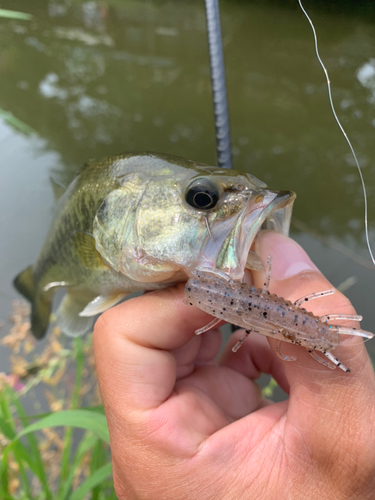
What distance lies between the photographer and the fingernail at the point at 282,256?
0.85m

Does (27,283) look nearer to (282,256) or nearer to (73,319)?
(73,319)

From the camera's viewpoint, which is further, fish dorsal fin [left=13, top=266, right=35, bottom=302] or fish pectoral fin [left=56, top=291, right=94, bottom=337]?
fish dorsal fin [left=13, top=266, right=35, bottom=302]

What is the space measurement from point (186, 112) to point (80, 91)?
1.78 meters

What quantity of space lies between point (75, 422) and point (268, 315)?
1021 millimetres

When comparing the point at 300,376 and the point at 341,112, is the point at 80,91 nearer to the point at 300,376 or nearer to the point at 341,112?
the point at 341,112

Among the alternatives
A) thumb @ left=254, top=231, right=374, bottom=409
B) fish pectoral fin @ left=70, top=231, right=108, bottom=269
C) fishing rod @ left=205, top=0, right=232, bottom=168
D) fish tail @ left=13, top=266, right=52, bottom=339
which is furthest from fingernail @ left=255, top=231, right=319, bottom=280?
fish tail @ left=13, top=266, right=52, bottom=339

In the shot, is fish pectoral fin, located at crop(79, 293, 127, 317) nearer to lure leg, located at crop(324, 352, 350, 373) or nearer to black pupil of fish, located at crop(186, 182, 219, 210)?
black pupil of fish, located at crop(186, 182, 219, 210)

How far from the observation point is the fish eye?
2.72ft

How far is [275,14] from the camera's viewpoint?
275 inches

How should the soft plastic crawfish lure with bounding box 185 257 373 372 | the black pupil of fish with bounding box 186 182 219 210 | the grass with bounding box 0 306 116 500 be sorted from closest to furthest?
the soft plastic crawfish lure with bounding box 185 257 373 372
the black pupil of fish with bounding box 186 182 219 210
the grass with bounding box 0 306 116 500

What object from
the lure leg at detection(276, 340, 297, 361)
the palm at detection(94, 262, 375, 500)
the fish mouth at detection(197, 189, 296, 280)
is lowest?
the palm at detection(94, 262, 375, 500)

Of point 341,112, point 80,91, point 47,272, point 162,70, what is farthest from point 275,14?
point 47,272

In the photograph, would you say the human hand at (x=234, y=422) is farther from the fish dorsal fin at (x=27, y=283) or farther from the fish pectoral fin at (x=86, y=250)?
the fish dorsal fin at (x=27, y=283)

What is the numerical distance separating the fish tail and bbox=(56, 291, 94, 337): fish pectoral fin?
340mm
